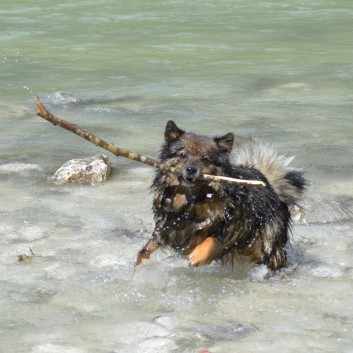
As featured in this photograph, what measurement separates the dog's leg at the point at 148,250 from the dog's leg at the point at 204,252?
306 mm

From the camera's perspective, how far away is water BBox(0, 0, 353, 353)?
557cm

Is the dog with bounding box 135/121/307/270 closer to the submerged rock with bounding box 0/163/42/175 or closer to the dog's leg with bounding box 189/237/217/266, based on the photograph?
the dog's leg with bounding box 189/237/217/266

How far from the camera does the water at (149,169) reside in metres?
5.57

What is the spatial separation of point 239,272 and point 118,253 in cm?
88

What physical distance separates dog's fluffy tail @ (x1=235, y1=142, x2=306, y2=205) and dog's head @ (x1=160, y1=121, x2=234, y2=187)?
2.12 ft

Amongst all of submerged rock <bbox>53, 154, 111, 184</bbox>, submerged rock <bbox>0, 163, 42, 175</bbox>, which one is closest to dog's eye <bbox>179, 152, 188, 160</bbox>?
submerged rock <bbox>53, 154, 111, 184</bbox>

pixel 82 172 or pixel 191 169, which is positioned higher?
pixel 191 169

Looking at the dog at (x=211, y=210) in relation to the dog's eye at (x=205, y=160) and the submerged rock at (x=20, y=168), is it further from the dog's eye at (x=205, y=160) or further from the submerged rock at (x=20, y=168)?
the submerged rock at (x=20, y=168)

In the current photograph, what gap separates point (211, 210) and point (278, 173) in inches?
32.7

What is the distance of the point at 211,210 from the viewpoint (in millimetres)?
6250

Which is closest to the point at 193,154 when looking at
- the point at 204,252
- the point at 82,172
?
the point at 204,252

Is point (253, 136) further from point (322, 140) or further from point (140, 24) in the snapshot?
point (140, 24)

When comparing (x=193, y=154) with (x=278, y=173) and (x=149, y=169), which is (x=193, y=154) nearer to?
(x=278, y=173)

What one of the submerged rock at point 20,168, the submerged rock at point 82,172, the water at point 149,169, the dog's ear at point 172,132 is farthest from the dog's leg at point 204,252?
the submerged rock at point 20,168
